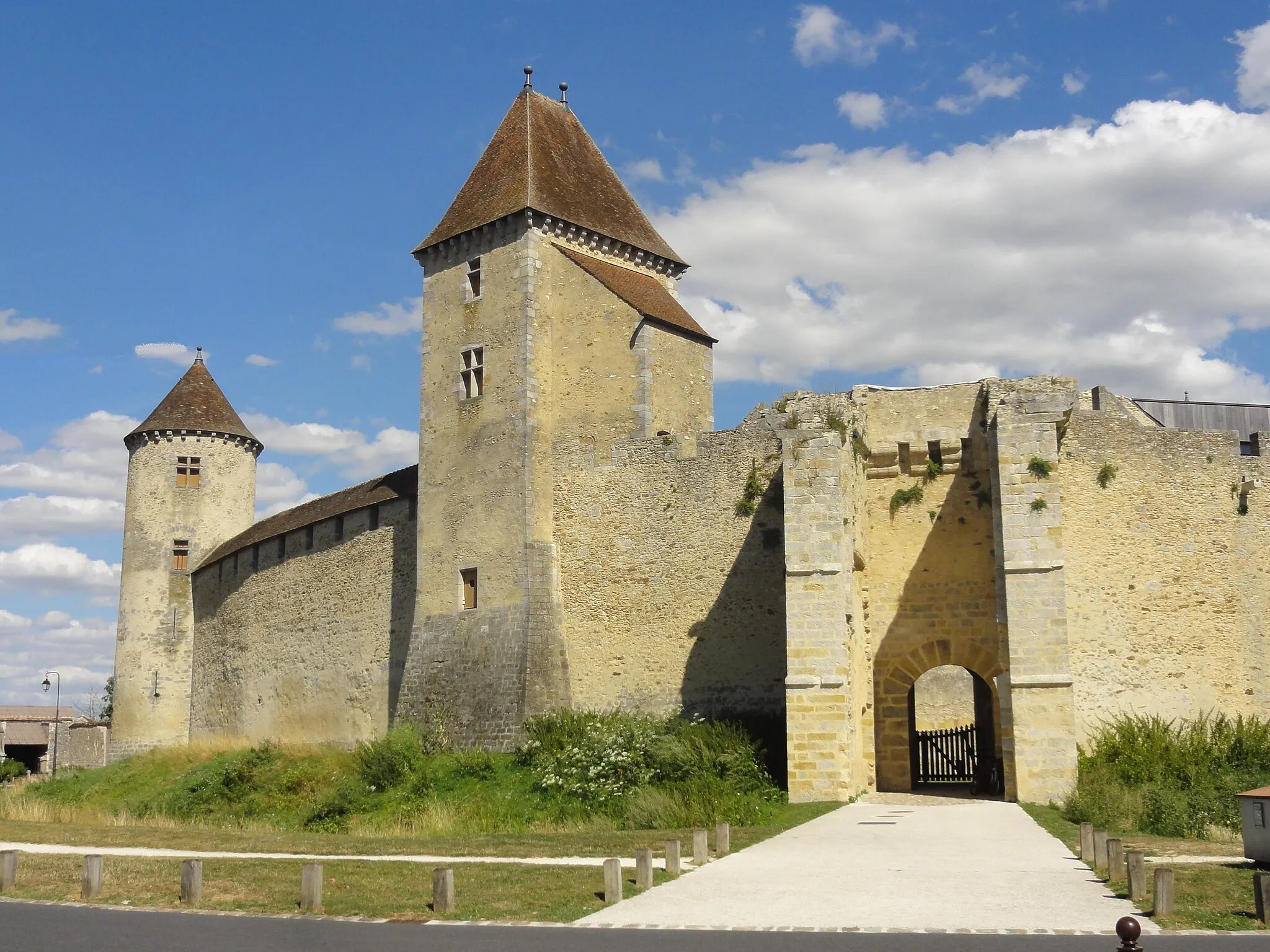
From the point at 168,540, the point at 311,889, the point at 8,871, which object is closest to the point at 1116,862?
the point at 311,889

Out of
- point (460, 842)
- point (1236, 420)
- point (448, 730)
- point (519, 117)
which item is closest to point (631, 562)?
point (448, 730)

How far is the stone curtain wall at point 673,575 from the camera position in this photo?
765 inches

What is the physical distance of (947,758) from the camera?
22188 millimetres

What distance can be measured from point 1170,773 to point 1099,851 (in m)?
5.82

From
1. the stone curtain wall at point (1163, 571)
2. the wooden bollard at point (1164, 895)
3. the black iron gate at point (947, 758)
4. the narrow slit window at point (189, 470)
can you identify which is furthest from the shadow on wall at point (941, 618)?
the narrow slit window at point (189, 470)

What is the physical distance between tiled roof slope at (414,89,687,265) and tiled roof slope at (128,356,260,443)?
492 inches

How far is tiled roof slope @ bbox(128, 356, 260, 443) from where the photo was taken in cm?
3344

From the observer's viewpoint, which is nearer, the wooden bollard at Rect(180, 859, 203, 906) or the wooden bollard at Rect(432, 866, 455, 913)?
the wooden bollard at Rect(432, 866, 455, 913)

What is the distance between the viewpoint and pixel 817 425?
17.6 meters

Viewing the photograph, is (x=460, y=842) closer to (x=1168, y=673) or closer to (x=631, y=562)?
(x=631, y=562)

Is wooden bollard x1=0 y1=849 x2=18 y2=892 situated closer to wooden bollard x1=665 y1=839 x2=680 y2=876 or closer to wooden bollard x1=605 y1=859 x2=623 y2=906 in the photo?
wooden bollard x1=605 y1=859 x2=623 y2=906

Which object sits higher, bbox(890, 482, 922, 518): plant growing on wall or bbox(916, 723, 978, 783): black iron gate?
bbox(890, 482, 922, 518): plant growing on wall

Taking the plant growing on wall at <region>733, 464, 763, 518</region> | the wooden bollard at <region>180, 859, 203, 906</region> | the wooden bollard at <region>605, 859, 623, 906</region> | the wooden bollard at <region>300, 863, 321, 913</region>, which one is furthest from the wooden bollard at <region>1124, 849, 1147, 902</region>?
the plant growing on wall at <region>733, 464, 763, 518</region>

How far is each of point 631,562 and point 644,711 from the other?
243 cm
